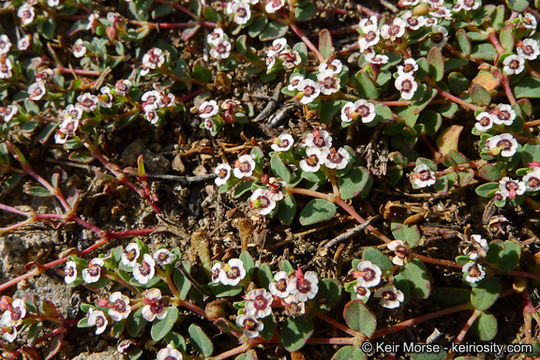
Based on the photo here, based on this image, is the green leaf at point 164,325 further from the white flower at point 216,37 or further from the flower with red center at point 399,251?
the white flower at point 216,37

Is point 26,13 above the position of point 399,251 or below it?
above

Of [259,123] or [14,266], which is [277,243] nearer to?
[259,123]

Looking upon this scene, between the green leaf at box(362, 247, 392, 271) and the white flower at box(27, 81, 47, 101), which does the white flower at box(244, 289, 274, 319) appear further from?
the white flower at box(27, 81, 47, 101)

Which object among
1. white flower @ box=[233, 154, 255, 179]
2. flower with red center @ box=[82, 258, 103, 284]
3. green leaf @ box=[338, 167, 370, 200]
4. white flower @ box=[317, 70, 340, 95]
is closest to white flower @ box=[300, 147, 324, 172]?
green leaf @ box=[338, 167, 370, 200]

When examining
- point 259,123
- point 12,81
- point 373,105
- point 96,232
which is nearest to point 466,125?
point 373,105

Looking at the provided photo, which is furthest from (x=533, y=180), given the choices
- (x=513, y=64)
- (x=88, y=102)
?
(x=88, y=102)

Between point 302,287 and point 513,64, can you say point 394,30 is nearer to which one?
point 513,64
